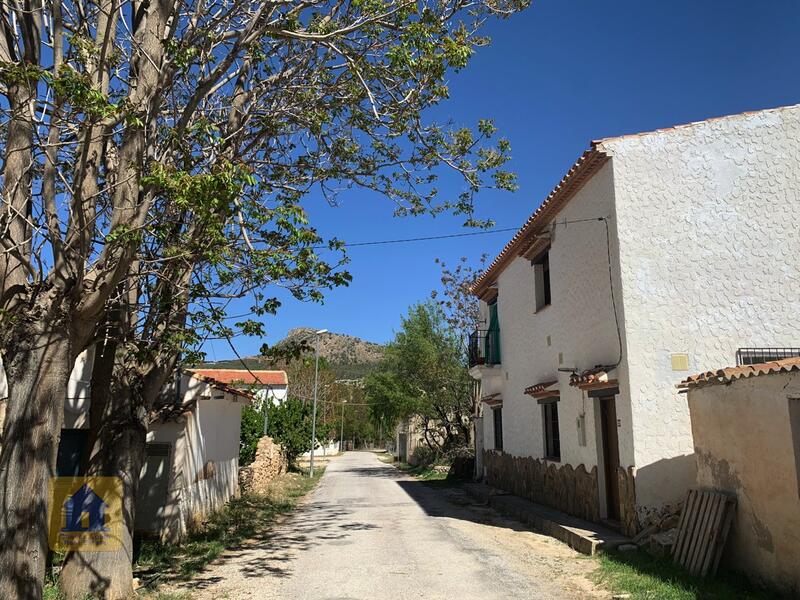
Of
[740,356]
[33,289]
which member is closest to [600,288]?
[740,356]

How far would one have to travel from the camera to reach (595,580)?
315 inches

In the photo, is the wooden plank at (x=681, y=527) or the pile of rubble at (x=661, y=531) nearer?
the wooden plank at (x=681, y=527)

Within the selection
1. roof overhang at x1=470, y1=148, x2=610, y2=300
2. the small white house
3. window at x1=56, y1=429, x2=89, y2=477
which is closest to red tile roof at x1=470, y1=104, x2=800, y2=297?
roof overhang at x1=470, y1=148, x2=610, y2=300

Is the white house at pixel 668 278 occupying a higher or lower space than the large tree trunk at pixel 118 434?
higher

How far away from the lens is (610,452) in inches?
449

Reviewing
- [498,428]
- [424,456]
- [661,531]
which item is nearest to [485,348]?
[498,428]

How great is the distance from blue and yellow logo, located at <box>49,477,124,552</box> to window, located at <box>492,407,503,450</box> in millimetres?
12809

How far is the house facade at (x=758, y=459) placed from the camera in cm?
656

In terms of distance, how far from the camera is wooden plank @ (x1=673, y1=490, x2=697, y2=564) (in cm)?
820

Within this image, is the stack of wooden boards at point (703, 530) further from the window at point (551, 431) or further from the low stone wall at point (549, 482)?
the window at point (551, 431)

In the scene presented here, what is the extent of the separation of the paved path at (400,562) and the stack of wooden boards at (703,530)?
1.29m

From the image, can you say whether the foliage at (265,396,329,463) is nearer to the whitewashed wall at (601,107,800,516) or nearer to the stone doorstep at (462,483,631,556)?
the stone doorstep at (462,483,631,556)

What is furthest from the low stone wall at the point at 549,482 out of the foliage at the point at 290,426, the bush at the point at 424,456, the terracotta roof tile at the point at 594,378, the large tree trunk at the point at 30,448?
the foliage at the point at 290,426

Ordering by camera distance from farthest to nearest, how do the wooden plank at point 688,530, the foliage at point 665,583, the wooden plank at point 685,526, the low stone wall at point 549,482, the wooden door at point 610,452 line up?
the low stone wall at point 549,482
the wooden door at point 610,452
the wooden plank at point 685,526
the wooden plank at point 688,530
the foliage at point 665,583
